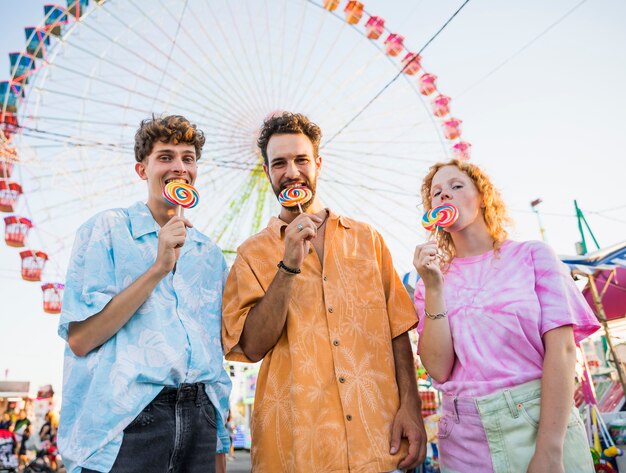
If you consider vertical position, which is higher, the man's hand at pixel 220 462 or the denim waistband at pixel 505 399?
the denim waistband at pixel 505 399

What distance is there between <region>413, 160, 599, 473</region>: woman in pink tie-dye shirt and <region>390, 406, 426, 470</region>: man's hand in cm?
13

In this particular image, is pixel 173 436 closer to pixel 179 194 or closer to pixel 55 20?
pixel 179 194

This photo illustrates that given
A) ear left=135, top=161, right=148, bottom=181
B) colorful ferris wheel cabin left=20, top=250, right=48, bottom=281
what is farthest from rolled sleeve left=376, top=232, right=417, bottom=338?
colorful ferris wheel cabin left=20, top=250, right=48, bottom=281

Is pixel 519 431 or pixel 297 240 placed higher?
pixel 297 240

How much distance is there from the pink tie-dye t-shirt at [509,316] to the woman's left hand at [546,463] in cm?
25

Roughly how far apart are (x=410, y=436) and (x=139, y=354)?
104cm

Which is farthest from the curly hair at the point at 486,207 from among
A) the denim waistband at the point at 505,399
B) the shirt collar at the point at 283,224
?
the denim waistband at the point at 505,399

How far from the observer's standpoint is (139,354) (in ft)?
5.65

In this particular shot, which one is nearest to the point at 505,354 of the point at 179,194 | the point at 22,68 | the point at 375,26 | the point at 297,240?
the point at 297,240

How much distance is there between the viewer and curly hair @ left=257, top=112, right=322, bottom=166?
2436mm

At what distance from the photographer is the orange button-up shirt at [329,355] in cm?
176

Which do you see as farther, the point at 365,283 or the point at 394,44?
the point at 394,44

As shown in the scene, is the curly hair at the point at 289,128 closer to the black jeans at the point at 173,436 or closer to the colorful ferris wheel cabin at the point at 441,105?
the black jeans at the point at 173,436

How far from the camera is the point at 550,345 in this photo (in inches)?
70.1
